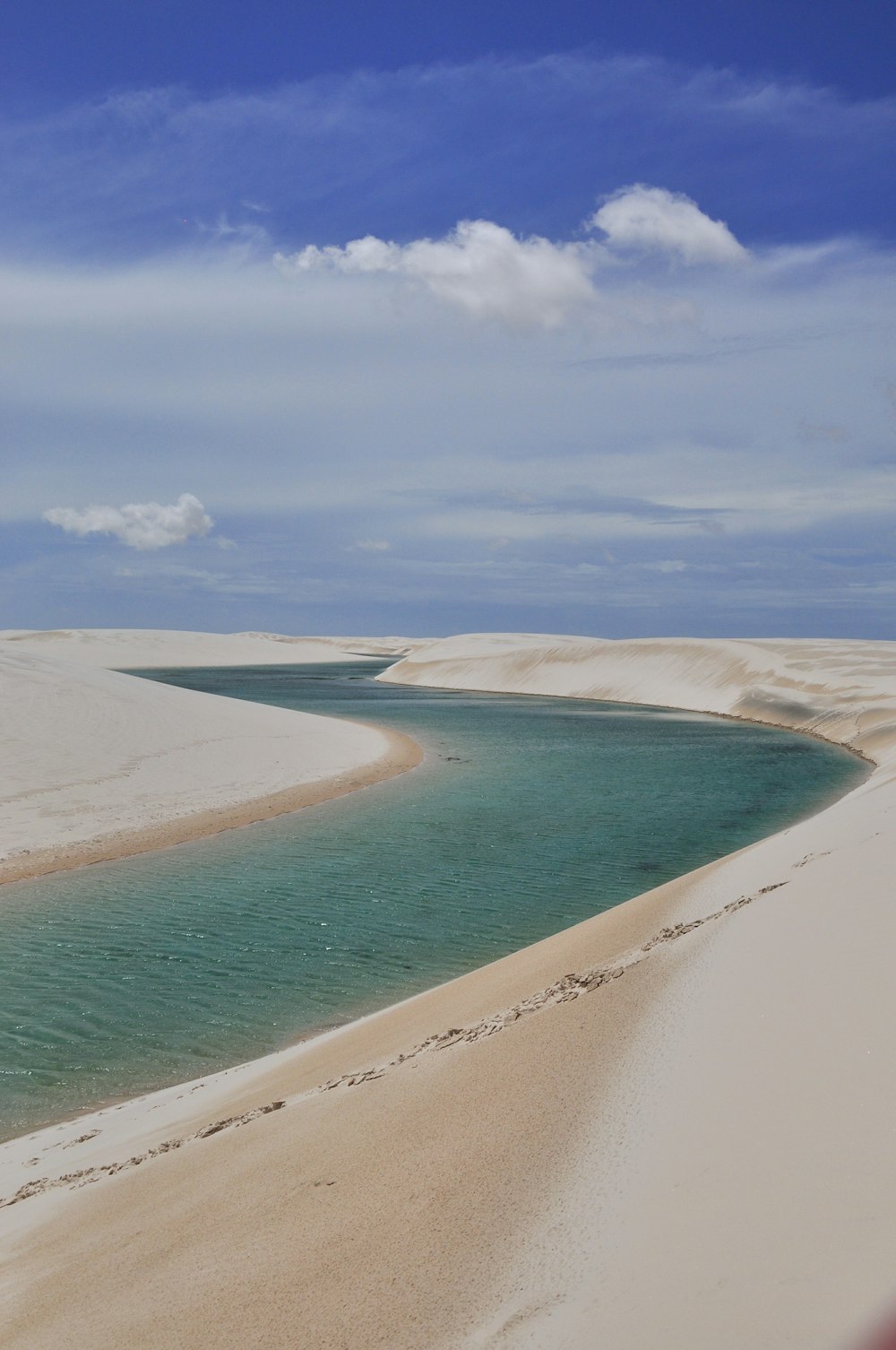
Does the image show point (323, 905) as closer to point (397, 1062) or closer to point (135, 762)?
point (397, 1062)

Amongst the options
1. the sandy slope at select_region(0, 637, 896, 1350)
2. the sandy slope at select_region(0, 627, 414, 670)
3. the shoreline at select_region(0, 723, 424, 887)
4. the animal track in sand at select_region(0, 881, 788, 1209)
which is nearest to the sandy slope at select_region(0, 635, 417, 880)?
the shoreline at select_region(0, 723, 424, 887)

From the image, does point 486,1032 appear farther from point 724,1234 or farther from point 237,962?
point 237,962

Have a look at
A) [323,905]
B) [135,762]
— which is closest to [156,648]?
[135,762]

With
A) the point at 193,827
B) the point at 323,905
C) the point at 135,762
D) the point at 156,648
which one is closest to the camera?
the point at 323,905

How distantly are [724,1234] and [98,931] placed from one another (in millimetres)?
10909

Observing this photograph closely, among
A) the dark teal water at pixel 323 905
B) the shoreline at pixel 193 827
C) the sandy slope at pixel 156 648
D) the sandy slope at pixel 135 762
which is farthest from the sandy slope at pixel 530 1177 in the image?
the sandy slope at pixel 156 648

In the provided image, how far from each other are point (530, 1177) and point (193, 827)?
15.8m

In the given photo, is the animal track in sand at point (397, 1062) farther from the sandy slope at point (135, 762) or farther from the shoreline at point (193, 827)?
the sandy slope at point (135, 762)

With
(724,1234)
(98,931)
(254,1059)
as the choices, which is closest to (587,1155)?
(724,1234)

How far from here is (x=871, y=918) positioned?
23.3 feet

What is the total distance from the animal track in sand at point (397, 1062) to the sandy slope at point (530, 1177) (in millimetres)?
37

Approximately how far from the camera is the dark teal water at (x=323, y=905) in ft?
30.2

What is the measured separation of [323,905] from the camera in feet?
45.2

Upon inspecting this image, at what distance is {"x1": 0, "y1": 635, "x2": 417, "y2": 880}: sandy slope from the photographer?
58.4 ft
